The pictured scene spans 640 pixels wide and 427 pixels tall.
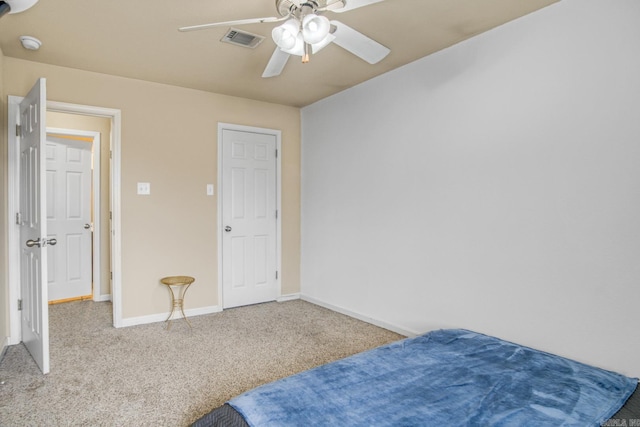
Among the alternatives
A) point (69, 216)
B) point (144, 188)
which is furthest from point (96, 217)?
point (144, 188)

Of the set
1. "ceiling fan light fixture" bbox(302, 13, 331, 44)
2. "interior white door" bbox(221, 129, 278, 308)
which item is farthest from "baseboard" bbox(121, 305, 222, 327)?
"ceiling fan light fixture" bbox(302, 13, 331, 44)

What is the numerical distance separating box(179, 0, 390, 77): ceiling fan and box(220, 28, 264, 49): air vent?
0.65m

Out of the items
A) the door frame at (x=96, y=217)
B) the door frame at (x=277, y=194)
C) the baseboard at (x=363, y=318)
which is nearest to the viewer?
the baseboard at (x=363, y=318)

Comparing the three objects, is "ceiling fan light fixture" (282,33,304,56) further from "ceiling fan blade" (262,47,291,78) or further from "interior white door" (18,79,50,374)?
"interior white door" (18,79,50,374)

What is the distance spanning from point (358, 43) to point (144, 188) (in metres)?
2.62

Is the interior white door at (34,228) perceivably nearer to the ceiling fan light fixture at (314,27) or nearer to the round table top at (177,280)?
the round table top at (177,280)

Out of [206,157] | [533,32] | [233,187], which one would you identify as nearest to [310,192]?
[233,187]

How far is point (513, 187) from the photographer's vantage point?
2457mm

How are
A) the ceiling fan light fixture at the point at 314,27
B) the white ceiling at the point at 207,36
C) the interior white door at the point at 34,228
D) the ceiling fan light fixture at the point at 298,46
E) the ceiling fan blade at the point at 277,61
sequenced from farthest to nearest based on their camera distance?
the interior white door at the point at 34,228
the white ceiling at the point at 207,36
the ceiling fan blade at the point at 277,61
the ceiling fan light fixture at the point at 298,46
the ceiling fan light fixture at the point at 314,27

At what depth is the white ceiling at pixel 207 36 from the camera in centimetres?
229

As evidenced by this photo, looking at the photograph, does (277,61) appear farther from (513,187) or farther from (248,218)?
(248,218)

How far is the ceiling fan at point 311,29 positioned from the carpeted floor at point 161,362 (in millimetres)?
2046

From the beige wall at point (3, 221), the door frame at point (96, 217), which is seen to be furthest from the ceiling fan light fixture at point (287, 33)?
the door frame at point (96, 217)

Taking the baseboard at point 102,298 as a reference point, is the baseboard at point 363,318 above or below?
above
